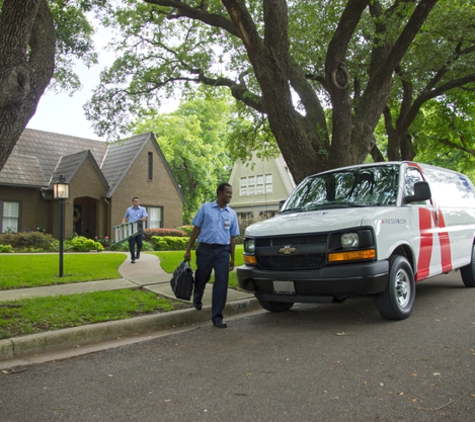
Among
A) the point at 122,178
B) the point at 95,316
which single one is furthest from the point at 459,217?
the point at 122,178

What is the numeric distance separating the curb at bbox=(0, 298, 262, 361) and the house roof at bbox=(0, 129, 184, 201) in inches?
600

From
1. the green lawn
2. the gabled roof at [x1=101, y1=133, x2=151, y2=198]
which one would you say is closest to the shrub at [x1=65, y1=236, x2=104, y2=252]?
the gabled roof at [x1=101, y1=133, x2=151, y2=198]

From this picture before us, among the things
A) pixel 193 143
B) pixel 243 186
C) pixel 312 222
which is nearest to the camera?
pixel 312 222

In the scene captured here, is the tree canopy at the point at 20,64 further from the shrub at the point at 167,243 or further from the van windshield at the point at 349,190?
the shrub at the point at 167,243

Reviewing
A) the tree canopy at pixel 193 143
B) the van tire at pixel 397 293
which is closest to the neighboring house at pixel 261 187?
the tree canopy at pixel 193 143

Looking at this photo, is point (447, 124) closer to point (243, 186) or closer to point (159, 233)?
point (159, 233)

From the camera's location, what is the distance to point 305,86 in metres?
10.6

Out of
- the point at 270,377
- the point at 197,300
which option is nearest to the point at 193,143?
the point at 197,300

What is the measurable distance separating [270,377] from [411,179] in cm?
418

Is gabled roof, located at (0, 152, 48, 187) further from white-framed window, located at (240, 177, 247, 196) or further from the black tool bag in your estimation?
white-framed window, located at (240, 177, 247, 196)

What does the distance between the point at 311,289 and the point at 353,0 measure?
7077 mm

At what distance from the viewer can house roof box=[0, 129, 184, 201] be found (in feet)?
71.3

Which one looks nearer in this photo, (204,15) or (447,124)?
(204,15)

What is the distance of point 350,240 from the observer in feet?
18.0
